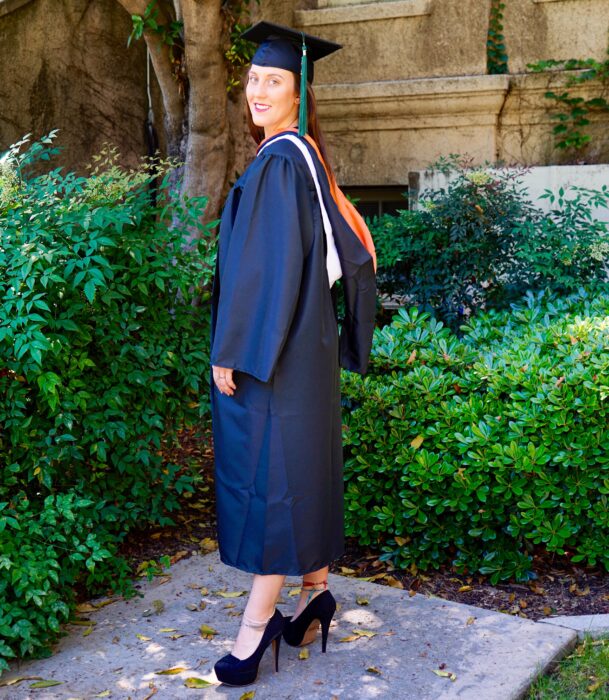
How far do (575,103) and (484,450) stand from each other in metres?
4.60

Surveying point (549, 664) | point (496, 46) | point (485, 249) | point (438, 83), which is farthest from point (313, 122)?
point (496, 46)

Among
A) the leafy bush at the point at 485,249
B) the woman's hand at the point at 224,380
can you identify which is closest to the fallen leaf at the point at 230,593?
the woman's hand at the point at 224,380

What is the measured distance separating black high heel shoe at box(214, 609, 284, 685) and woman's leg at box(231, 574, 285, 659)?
14 mm

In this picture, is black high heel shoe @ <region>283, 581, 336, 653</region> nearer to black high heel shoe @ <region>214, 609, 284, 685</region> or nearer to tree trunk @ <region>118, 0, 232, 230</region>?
black high heel shoe @ <region>214, 609, 284, 685</region>

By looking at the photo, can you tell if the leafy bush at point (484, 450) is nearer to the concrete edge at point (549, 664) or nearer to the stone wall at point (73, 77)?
the concrete edge at point (549, 664)

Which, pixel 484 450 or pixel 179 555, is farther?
pixel 179 555

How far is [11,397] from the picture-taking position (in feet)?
11.2

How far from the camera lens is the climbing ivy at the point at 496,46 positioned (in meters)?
7.70

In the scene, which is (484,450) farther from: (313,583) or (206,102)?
(206,102)

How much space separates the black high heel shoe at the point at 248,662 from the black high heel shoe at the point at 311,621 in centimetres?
15

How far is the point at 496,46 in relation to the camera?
7711 millimetres

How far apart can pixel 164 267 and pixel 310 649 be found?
66.0 inches

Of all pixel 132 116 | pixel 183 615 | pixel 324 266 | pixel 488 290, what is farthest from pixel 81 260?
pixel 132 116

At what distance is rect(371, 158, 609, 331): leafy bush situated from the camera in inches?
201
